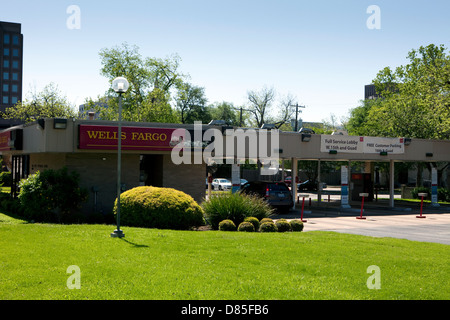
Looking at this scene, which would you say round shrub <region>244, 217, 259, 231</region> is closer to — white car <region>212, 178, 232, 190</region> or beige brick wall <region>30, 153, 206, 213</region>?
beige brick wall <region>30, 153, 206, 213</region>

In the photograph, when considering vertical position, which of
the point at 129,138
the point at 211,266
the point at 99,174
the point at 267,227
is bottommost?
the point at 211,266

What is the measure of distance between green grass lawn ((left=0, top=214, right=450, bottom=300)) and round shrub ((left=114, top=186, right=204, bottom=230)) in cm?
210

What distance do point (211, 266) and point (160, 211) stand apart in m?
6.37

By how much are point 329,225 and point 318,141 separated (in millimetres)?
7973

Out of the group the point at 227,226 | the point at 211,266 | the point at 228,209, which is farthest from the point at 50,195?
the point at 211,266

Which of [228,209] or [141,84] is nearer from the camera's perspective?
[228,209]

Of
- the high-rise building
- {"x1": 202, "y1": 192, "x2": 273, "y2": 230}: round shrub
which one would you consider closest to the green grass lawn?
{"x1": 202, "y1": 192, "x2": 273, "y2": 230}: round shrub

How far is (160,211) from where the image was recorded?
14953 mm

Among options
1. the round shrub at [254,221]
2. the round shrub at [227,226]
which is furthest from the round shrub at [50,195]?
the round shrub at [254,221]

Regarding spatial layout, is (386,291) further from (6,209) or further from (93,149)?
(6,209)

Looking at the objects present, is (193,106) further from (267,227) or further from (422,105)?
(267,227)

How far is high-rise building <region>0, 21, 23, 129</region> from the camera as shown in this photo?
4577 inches

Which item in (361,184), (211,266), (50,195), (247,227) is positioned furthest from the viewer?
(361,184)

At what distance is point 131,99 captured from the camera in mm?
55844
